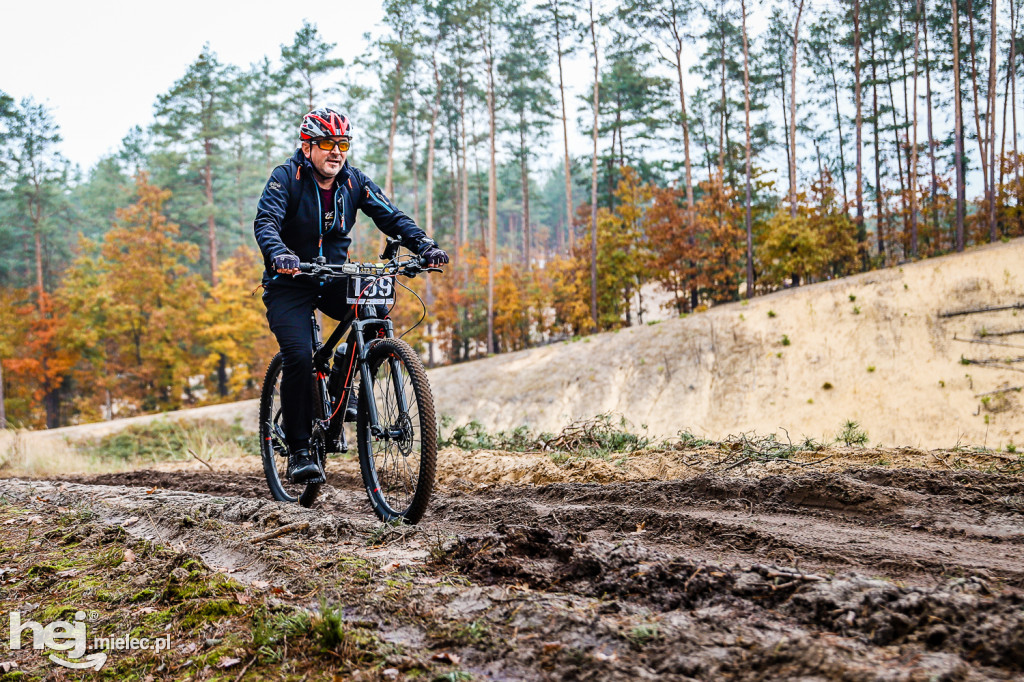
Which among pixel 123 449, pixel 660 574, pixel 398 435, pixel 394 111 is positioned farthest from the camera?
pixel 394 111

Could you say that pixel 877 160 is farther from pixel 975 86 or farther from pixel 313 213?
pixel 313 213

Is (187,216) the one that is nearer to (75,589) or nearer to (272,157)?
(272,157)

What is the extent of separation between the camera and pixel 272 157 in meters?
44.5

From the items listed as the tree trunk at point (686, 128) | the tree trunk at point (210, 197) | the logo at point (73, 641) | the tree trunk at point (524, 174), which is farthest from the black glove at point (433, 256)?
the tree trunk at point (210, 197)

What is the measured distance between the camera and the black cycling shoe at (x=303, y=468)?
4.42 metres

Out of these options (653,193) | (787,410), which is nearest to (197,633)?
(787,410)

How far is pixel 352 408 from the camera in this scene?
14.6 ft

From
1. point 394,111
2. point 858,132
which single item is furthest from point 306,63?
point 858,132

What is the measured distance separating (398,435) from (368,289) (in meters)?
0.95

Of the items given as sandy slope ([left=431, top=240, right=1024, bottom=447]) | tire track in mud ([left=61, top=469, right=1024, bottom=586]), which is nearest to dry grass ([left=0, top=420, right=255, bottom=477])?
tire track in mud ([left=61, top=469, right=1024, bottom=586])

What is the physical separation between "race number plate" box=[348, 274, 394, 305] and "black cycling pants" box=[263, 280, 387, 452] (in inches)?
10.5

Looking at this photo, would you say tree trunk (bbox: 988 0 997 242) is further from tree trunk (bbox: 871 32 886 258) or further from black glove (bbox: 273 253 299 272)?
black glove (bbox: 273 253 299 272)

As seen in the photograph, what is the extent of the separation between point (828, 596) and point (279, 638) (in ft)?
5.69

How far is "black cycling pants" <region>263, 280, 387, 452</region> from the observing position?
4.53 m
